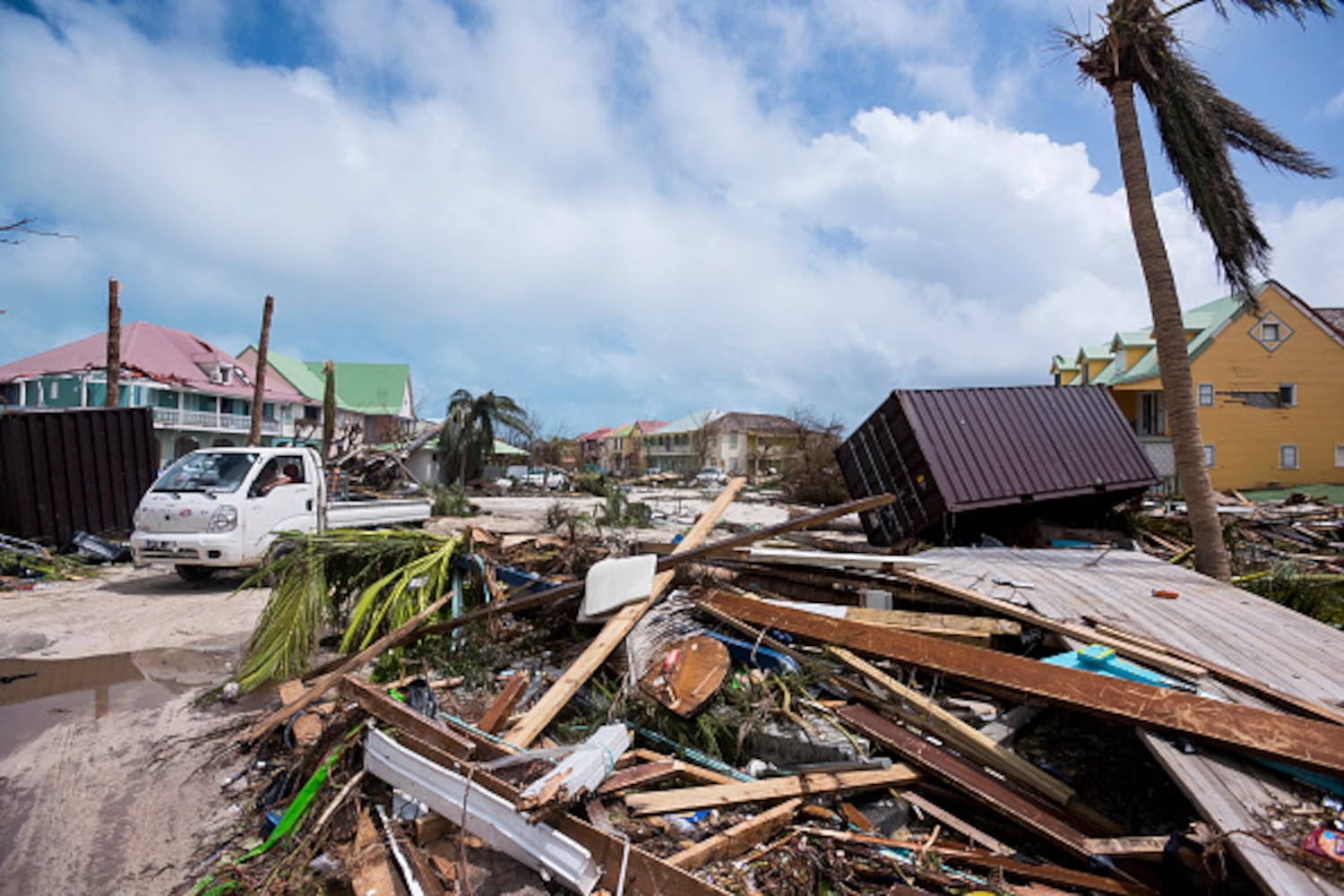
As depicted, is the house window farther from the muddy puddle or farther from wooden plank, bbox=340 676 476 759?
the muddy puddle

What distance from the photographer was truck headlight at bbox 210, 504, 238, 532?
8.93 metres

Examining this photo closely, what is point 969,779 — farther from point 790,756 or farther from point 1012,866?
point 790,756

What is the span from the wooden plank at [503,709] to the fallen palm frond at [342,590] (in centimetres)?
197

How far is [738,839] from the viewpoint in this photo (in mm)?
2998

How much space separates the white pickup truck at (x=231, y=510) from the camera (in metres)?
8.92

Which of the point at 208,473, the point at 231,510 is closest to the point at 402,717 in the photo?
the point at 231,510

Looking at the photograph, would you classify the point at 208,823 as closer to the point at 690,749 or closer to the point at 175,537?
the point at 690,749

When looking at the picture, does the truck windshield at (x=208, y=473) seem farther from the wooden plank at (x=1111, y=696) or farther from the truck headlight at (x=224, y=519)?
the wooden plank at (x=1111, y=696)

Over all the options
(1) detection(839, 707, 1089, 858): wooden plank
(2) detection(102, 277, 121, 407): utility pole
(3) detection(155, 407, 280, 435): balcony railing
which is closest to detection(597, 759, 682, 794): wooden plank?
(1) detection(839, 707, 1089, 858): wooden plank

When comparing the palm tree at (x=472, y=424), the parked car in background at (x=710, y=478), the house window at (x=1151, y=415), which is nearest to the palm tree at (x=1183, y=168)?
the house window at (x=1151, y=415)

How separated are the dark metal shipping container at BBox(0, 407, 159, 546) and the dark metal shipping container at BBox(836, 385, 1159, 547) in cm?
1427

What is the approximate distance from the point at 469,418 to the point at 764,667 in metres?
31.1

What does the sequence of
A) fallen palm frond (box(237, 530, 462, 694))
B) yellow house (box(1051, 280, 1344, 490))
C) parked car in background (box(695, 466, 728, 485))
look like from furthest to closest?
parked car in background (box(695, 466, 728, 485))
yellow house (box(1051, 280, 1344, 490))
fallen palm frond (box(237, 530, 462, 694))

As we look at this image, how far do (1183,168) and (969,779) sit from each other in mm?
8170
